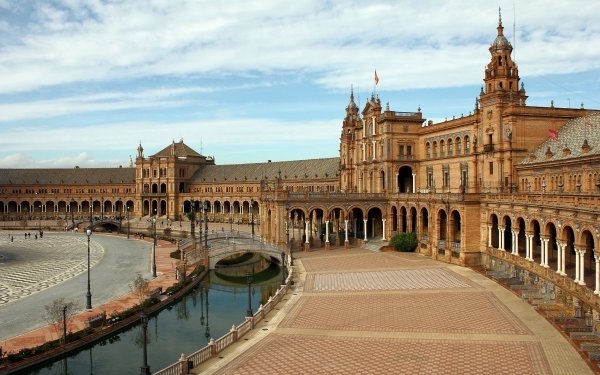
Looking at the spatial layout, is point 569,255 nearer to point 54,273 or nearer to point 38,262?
point 54,273

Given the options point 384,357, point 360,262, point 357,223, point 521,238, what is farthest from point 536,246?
point 357,223

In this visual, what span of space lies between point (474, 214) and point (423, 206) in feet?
34.7

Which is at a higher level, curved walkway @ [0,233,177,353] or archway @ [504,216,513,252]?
archway @ [504,216,513,252]

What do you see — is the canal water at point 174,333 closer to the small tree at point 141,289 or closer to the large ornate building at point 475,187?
the small tree at point 141,289

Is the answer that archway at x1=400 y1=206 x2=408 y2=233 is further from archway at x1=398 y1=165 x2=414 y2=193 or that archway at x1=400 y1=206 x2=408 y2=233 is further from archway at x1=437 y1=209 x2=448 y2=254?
archway at x1=437 y1=209 x2=448 y2=254

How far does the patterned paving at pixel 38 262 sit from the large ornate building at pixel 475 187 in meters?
24.9

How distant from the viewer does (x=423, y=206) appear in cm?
6869

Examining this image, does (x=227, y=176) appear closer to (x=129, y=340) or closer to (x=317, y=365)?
(x=129, y=340)

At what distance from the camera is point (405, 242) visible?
2724 inches

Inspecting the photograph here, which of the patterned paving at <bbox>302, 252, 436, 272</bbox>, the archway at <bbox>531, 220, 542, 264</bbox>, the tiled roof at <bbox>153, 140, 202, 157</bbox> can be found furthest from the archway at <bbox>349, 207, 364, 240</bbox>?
the tiled roof at <bbox>153, 140, 202, 157</bbox>

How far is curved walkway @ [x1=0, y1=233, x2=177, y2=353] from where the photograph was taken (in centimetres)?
3620

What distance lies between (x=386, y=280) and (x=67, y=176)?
117 m

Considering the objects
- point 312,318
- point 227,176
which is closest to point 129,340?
point 312,318

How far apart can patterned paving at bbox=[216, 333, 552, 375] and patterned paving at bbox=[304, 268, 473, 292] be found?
15.0m
